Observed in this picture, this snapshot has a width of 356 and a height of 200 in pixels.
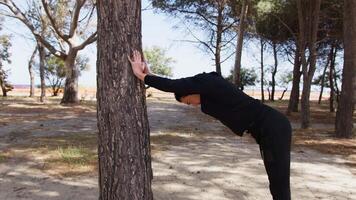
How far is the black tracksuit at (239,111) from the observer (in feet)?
10.8

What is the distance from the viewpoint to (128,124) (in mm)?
3758

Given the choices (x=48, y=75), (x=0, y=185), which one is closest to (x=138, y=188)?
(x=0, y=185)

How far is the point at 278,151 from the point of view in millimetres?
3363

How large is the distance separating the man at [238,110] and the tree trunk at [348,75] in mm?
8891

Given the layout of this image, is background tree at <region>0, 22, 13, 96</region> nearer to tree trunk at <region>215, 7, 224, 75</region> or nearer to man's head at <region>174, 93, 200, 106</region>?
tree trunk at <region>215, 7, 224, 75</region>

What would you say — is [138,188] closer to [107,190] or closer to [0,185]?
[107,190]

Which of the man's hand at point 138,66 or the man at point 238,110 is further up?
the man's hand at point 138,66

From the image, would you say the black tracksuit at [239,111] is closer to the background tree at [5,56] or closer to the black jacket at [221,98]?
the black jacket at [221,98]

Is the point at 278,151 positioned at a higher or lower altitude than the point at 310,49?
lower

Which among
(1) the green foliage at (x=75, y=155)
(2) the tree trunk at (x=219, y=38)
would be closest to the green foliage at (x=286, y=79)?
(2) the tree trunk at (x=219, y=38)

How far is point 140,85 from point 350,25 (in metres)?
9.21

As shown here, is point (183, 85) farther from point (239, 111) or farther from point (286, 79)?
point (286, 79)

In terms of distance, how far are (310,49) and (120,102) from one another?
11.8 m

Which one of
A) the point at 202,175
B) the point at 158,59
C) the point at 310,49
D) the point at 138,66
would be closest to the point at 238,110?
the point at 138,66
